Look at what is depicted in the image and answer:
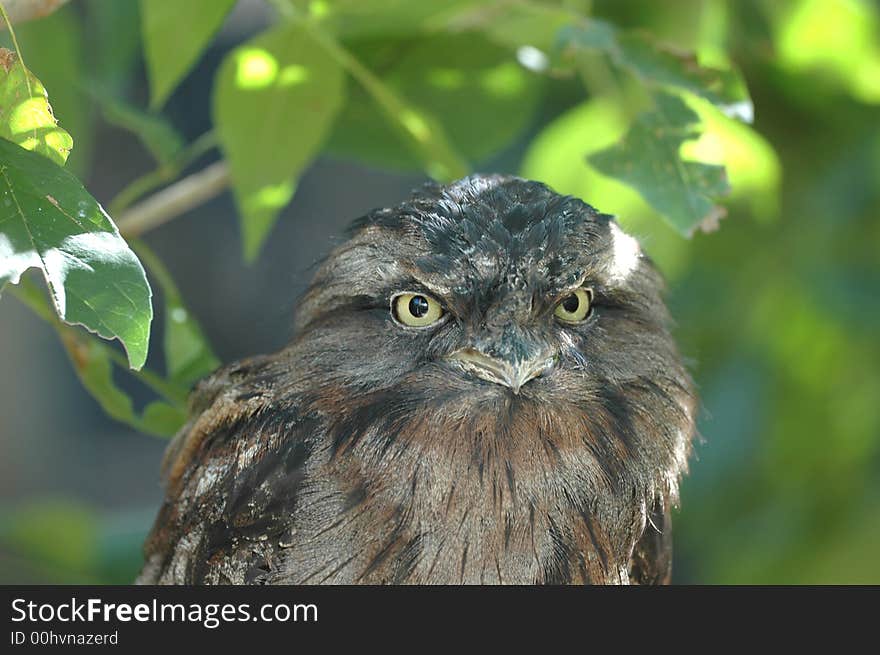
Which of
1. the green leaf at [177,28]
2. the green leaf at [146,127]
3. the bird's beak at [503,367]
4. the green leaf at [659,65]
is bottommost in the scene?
the bird's beak at [503,367]

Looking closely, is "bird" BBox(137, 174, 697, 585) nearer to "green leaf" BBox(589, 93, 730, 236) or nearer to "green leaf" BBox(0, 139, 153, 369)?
"green leaf" BBox(589, 93, 730, 236)

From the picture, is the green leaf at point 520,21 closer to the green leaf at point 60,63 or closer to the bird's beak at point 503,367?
the bird's beak at point 503,367

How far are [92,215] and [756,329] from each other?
3.31m

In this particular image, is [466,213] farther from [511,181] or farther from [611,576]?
[611,576]

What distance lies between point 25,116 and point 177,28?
0.70m

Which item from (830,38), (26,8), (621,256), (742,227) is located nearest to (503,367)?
(621,256)

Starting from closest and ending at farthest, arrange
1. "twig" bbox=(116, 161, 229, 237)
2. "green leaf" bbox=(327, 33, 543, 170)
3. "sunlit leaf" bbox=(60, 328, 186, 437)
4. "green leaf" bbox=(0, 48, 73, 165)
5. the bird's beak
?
1. "green leaf" bbox=(0, 48, 73, 165)
2. the bird's beak
3. "sunlit leaf" bbox=(60, 328, 186, 437)
4. "twig" bbox=(116, 161, 229, 237)
5. "green leaf" bbox=(327, 33, 543, 170)

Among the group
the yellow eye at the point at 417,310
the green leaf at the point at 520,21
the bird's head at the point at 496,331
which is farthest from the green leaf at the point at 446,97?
the yellow eye at the point at 417,310

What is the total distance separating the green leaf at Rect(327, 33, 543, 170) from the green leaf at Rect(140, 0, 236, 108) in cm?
64

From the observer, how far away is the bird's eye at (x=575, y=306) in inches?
77.3

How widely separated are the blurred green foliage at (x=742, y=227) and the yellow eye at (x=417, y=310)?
463 mm

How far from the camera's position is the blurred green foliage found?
254cm

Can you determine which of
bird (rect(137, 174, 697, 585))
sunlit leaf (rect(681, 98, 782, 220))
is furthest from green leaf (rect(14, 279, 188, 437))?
sunlit leaf (rect(681, 98, 782, 220))
